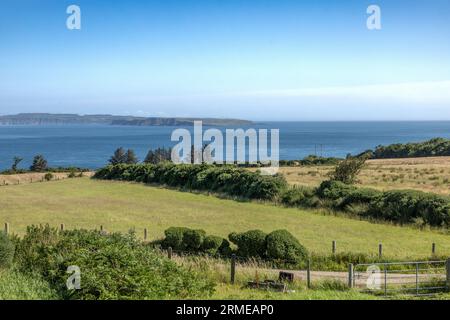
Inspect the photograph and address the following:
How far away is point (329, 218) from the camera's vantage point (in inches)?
1374

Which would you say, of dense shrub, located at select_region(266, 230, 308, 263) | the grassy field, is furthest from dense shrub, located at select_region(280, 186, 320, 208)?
dense shrub, located at select_region(266, 230, 308, 263)

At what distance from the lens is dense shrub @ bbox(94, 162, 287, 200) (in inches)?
1753

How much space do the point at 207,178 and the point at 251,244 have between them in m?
32.1

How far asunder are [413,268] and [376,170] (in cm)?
4878

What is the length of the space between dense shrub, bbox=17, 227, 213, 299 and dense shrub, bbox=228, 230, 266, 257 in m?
8.47

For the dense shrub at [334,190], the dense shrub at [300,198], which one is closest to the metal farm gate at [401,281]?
the dense shrub at [334,190]

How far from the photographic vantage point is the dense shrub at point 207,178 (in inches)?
1753

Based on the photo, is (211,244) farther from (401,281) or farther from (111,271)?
(111,271)

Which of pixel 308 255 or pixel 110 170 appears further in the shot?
pixel 110 170

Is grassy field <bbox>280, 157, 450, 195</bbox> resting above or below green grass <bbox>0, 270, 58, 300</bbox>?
below

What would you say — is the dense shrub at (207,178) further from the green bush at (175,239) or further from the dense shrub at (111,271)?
the dense shrub at (111,271)

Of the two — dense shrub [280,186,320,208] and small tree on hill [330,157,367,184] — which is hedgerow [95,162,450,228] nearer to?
dense shrub [280,186,320,208]

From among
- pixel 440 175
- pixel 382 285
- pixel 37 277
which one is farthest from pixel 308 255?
pixel 440 175
